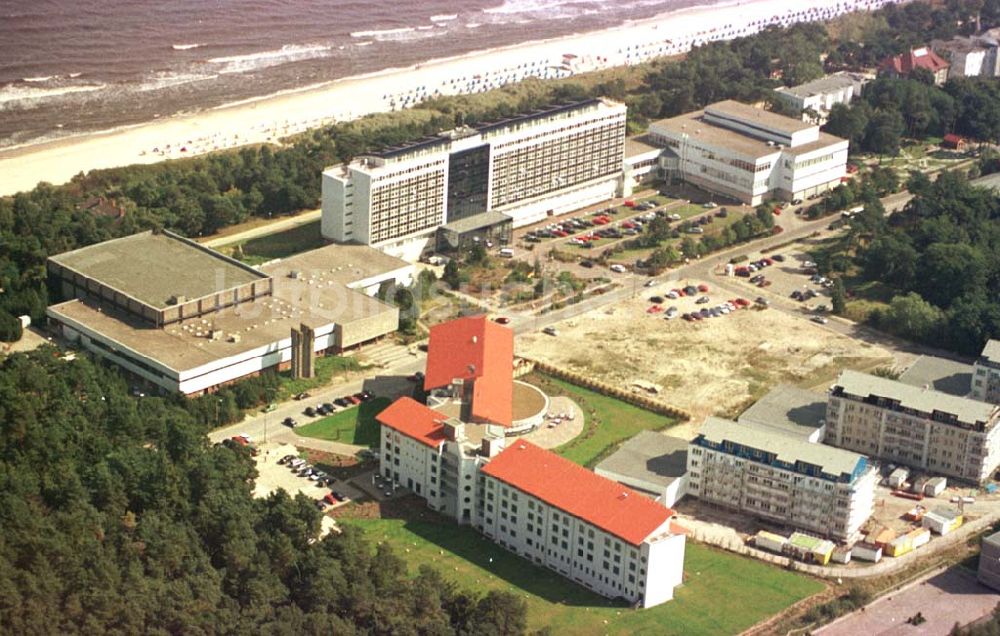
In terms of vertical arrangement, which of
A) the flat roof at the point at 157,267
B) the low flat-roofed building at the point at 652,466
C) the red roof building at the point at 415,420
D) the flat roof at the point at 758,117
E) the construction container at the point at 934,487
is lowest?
the construction container at the point at 934,487

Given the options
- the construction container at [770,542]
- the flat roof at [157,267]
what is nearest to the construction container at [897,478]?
the construction container at [770,542]

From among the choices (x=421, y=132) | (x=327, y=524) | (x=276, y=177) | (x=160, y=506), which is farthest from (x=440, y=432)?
(x=421, y=132)

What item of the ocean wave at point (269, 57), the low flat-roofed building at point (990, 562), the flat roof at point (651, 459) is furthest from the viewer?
the ocean wave at point (269, 57)

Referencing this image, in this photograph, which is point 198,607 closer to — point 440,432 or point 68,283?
point 440,432

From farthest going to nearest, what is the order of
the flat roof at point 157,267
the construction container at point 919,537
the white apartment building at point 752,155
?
the white apartment building at point 752,155 → the flat roof at point 157,267 → the construction container at point 919,537

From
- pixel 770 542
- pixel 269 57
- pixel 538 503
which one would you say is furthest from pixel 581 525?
pixel 269 57

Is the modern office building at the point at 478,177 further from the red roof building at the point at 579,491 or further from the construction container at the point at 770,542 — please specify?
the construction container at the point at 770,542
